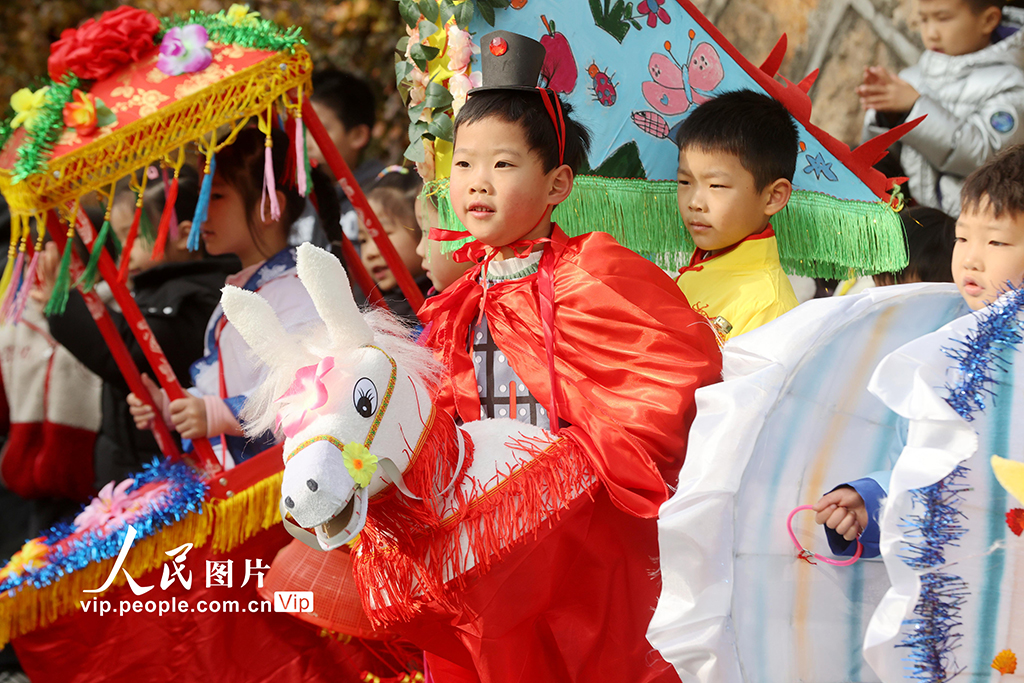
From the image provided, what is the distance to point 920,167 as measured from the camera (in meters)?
3.29

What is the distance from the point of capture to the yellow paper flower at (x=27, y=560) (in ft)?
8.14

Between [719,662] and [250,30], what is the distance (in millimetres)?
2102

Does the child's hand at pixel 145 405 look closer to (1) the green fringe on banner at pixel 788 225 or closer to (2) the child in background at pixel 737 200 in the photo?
(1) the green fringe on banner at pixel 788 225

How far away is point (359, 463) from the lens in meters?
1.44

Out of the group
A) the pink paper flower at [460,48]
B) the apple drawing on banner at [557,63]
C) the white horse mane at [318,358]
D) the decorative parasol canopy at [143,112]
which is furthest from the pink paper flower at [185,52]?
the white horse mane at [318,358]

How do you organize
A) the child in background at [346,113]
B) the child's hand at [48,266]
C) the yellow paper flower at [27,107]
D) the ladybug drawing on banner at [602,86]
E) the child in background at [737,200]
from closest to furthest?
the child in background at [737,200] < the ladybug drawing on banner at [602,86] < the yellow paper flower at [27,107] < the child's hand at [48,266] < the child in background at [346,113]

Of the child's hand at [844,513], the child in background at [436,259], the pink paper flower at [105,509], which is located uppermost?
the child in background at [436,259]

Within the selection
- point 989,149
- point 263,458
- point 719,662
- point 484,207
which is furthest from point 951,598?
point 989,149

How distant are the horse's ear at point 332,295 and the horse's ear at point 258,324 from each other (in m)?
0.08

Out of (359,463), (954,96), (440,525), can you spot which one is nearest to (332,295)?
(359,463)

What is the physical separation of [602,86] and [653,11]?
9.3 inches

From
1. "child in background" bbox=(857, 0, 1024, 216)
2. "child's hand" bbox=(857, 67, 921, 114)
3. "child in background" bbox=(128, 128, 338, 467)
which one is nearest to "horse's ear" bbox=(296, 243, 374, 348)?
"child in background" bbox=(128, 128, 338, 467)

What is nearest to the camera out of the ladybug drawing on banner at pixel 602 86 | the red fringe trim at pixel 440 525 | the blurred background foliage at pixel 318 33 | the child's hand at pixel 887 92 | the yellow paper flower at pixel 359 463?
the yellow paper flower at pixel 359 463

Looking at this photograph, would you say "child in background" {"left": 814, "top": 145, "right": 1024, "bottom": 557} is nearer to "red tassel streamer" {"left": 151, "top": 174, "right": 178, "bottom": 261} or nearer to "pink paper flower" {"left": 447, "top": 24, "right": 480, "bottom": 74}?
"pink paper flower" {"left": 447, "top": 24, "right": 480, "bottom": 74}
